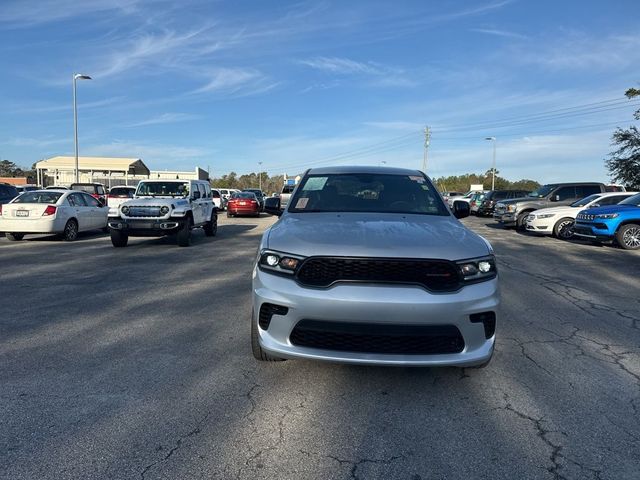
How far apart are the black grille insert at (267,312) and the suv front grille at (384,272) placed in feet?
0.79

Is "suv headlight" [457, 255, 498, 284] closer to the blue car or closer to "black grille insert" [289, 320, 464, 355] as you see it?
"black grille insert" [289, 320, 464, 355]

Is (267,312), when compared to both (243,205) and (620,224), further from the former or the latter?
(243,205)

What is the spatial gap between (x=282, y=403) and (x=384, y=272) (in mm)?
1206

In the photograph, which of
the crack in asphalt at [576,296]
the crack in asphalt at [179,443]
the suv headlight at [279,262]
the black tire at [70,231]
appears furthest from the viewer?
the black tire at [70,231]

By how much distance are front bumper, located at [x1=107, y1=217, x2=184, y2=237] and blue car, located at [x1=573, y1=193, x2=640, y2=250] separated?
1172 cm

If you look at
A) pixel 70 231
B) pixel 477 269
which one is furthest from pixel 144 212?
pixel 477 269

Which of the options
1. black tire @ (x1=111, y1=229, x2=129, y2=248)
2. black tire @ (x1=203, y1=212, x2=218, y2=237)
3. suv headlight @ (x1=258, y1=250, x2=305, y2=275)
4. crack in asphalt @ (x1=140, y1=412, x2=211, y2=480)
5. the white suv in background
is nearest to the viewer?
crack in asphalt @ (x1=140, y1=412, x2=211, y2=480)

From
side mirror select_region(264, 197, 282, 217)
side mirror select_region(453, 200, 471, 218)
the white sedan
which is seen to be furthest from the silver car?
the white sedan

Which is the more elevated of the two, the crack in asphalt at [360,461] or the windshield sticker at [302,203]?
the windshield sticker at [302,203]

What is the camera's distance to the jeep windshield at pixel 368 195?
4.82m

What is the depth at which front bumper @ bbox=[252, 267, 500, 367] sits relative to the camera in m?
3.09

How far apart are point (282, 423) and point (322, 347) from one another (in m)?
0.56

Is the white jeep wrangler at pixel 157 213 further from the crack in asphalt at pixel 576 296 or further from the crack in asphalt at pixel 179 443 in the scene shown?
the crack in asphalt at pixel 179 443

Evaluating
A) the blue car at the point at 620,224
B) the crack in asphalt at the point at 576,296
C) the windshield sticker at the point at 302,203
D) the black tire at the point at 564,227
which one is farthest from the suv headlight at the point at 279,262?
the black tire at the point at 564,227
